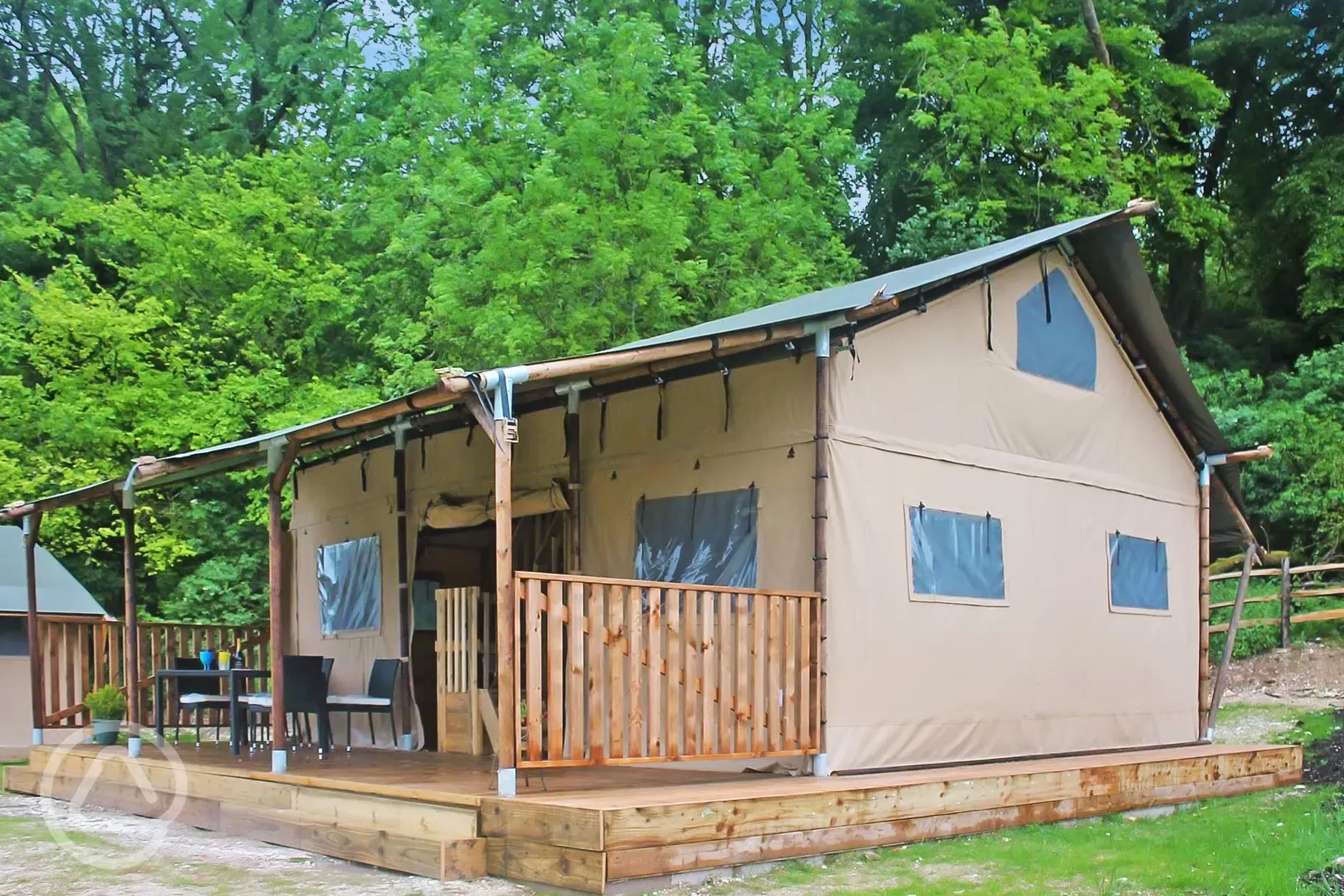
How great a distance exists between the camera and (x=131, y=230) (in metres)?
17.8

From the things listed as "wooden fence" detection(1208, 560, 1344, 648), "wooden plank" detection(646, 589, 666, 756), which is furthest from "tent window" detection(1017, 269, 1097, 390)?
"wooden fence" detection(1208, 560, 1344, 648)

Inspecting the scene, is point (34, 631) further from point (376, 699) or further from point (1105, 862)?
point (1105, 862)

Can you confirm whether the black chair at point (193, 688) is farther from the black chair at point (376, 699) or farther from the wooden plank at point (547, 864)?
the wooden plank at point (547, 864)

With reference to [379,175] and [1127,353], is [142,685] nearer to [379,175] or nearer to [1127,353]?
[1127,353]

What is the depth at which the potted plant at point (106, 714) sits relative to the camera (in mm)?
10250

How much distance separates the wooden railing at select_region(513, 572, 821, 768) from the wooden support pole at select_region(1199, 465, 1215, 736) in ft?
16.0

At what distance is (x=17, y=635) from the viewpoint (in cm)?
1216

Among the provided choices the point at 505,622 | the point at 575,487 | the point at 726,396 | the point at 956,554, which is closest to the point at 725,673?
the point at 505,622

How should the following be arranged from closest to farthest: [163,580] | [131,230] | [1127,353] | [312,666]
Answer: [312,666]
[1127,353]
[131,230]
[163,580]

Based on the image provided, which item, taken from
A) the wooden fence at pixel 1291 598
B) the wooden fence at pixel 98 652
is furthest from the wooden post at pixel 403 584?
the wooden fence at pixel 1291 598

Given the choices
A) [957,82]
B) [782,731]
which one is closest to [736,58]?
[957,82]

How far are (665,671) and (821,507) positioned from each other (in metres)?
1.37

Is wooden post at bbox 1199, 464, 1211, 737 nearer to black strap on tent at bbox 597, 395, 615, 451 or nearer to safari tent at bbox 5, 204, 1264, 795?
safari tent at bbox 5, 204, 1264, 795

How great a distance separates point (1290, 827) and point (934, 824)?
75.0 inches
